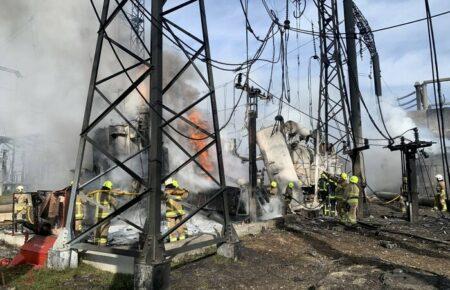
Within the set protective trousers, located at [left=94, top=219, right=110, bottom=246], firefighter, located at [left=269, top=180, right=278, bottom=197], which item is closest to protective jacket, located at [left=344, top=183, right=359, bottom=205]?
firefighter, located at [left=269, top=180, right=278, bottom=197]

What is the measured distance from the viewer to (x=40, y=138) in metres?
23.1

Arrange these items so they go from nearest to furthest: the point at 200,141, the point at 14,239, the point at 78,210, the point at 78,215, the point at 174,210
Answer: the point at 174,210 < the point at 78,215 < the point at 78,210 < the point at 14,239 < the point at 200,141

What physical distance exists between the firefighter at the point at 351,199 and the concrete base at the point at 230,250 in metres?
5.97

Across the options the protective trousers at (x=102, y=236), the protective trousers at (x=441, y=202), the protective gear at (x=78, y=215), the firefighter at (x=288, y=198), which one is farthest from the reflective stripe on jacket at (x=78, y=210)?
the protective trousers at (x=441, y=202)

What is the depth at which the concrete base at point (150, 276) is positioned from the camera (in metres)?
5.46

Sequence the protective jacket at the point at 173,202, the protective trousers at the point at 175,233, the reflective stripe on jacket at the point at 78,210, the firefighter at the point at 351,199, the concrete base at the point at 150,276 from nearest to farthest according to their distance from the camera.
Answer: the concrete base at the point at 150,276
the protective trousers at the point at 175,233
the protective jacket at the point at 173,202
the reflective stripe on jacket at the point at 78,210
the firefighter at the point at 351,199

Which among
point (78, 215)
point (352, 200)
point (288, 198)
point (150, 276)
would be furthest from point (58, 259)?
point (288, 198)

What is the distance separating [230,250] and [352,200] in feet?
20.6

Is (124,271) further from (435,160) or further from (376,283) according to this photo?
(435,160)

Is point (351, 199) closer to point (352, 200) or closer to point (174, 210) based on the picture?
point (352, 200)

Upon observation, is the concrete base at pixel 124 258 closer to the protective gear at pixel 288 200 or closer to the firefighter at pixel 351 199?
the firefighter at pixel 351 199

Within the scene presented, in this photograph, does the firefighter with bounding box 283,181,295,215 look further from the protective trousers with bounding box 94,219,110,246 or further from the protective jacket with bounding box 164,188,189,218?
the protective trousers with bounding box 94,219,110,246

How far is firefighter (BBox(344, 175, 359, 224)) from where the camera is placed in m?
12.3

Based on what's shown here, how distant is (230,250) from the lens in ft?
24.5
